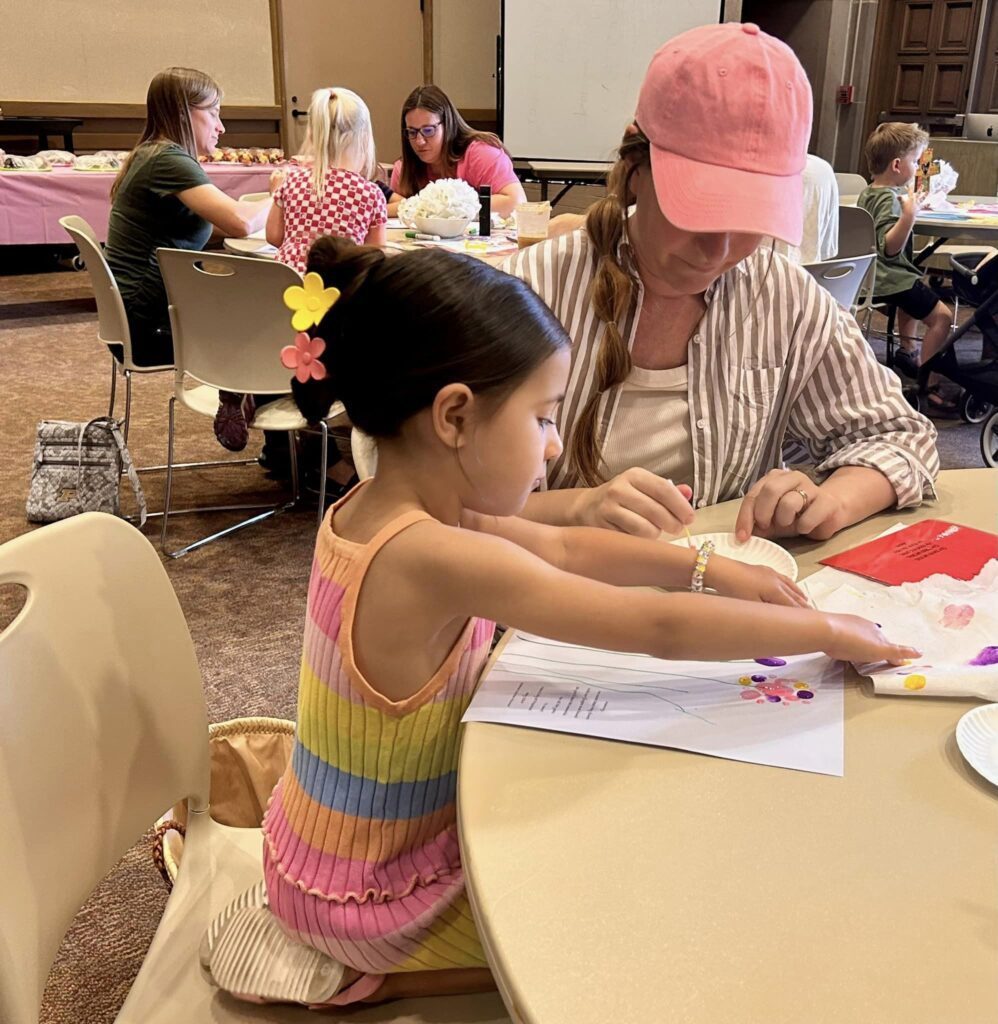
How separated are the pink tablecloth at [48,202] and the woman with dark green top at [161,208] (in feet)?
8.53

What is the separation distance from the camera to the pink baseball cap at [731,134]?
3.59 feet

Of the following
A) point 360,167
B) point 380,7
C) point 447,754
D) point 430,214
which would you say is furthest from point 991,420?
point 380,7

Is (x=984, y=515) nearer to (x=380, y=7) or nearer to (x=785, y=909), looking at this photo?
(x=785, y=909)

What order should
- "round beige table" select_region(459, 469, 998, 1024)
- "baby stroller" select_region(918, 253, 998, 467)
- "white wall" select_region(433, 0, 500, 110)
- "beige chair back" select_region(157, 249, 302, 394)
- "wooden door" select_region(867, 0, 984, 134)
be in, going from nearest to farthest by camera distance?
"round beige table" select_region(459, 469, 998, 1024) < "beige chair back" select_region(157, 249, 302, 394) < "baby stroller" select_region(918, 253, 998, 467) < "wooden door" select_region(867, 0, 984, 134) < "white wall" select_region(433, 0, 500, 110)

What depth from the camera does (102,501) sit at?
10.2 feet

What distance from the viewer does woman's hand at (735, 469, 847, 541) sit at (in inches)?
45.0

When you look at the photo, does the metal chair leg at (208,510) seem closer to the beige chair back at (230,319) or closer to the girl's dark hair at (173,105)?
the beige chair back at (230,319)

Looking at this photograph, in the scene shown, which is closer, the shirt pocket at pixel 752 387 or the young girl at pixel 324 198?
the shirt pocket at pixel 752 387

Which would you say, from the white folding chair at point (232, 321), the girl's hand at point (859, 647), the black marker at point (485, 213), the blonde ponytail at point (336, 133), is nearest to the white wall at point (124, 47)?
the blonde ponytail at point (336, 133)

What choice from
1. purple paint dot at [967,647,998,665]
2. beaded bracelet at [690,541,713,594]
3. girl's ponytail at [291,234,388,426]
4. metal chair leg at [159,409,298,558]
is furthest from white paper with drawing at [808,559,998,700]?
metal chair leg at [159,409,298,558]

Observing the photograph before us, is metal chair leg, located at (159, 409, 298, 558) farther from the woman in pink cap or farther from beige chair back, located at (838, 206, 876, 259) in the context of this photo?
beige chair back, located at (838, 206, 876, 259)

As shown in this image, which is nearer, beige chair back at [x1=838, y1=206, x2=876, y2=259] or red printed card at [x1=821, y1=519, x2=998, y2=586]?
red printed card at [x1=821, y1=519, x2=998, y2=586]

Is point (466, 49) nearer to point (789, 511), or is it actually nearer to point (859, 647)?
point (789, 511)

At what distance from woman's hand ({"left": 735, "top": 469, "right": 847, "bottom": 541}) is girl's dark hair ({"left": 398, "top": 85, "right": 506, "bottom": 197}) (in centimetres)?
333
